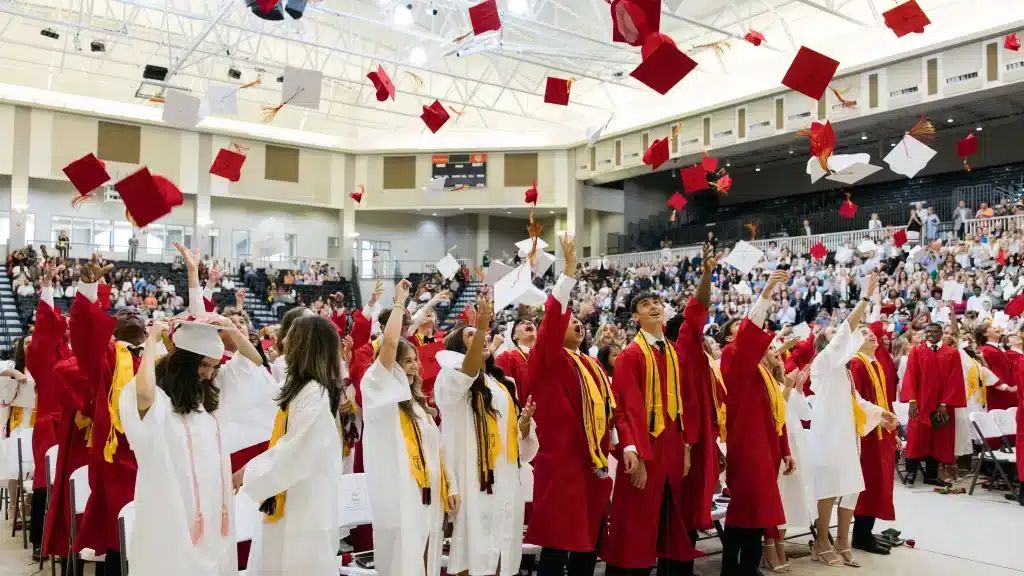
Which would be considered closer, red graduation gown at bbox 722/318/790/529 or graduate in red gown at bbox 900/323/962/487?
red graduation gown at bbox 722/318/790/529

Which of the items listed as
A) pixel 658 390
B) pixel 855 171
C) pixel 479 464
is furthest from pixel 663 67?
pixel 479 464

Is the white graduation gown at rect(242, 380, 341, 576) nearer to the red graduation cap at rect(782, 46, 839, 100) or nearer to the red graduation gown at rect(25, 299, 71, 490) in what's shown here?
the red graduation gown at rect(25, 299, 71, 490)

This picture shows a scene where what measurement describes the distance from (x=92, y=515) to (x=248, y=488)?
162 centimetres

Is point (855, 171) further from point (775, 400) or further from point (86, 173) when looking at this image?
point (86, 173)

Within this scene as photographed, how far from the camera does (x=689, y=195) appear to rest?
3067 centimetres

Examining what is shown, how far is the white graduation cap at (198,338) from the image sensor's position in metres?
3.25

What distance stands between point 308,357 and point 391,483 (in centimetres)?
79

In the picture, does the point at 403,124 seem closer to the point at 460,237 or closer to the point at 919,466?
the point at 460,237

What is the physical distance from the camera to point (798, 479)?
5605 mm

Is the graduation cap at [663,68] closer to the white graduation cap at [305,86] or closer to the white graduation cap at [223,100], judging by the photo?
the white graduation cap at [305,86]

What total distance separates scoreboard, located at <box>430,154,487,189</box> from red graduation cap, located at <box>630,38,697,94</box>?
76.5 feet

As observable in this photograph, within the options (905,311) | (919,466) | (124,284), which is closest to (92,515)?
(919,466)

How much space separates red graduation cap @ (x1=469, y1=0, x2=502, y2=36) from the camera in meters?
10.7

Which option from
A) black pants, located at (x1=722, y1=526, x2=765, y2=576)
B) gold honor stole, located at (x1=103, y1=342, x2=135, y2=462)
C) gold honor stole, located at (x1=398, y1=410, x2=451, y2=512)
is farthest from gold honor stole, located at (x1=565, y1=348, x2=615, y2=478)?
gold honor stole, located at (x1=103, y1=342, x2=135, y2=462)
